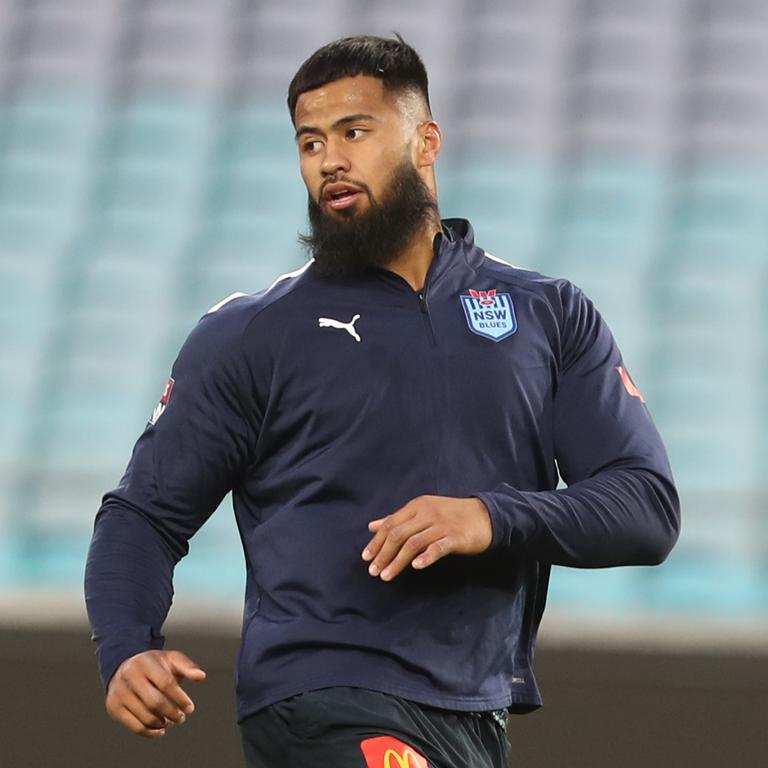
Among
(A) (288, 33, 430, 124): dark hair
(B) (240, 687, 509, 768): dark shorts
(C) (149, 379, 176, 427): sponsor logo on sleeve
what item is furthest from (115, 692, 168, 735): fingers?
Answer: (A) (288, 33, 430, 124): dark hair

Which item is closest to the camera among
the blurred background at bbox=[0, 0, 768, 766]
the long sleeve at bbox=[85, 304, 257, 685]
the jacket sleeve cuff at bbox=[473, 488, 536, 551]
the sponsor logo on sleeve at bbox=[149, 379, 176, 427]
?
the jacket sleeve cuff at bbox=[473, 488, 536, 551]

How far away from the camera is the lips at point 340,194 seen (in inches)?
104

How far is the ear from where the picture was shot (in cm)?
280

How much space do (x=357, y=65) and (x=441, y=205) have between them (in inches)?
179

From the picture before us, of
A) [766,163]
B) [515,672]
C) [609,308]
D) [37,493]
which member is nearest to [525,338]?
[515,672]

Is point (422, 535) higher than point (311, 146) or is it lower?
lower

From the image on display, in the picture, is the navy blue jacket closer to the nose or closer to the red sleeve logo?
the red sleeve logo

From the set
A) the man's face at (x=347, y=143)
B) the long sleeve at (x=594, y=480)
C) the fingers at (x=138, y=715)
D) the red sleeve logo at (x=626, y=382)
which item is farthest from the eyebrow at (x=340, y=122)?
the fingers at (x=138, y=715)

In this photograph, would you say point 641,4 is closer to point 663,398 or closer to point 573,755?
point 663,398

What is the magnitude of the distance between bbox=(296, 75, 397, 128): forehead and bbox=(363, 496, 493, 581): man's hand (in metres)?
0.73

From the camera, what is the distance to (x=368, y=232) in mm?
2666

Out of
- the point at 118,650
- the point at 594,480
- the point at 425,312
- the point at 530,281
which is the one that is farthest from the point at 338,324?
the point at 118,650

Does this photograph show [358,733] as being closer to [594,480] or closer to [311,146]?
[594,480]

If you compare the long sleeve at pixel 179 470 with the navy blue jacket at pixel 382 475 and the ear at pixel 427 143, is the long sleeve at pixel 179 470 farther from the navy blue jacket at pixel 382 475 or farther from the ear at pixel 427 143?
the ear at pixel 427 143
